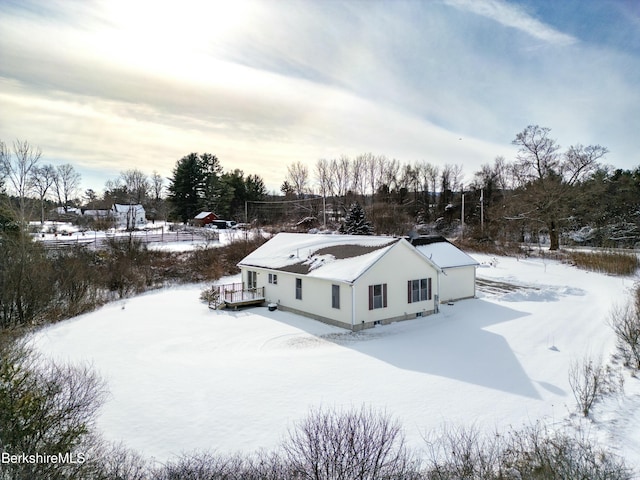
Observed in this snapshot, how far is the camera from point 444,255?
2222 centimetres

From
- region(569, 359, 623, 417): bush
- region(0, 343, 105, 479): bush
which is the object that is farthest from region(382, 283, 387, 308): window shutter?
region(0, 343, 105, 479): bush

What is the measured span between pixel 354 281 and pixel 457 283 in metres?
8.97

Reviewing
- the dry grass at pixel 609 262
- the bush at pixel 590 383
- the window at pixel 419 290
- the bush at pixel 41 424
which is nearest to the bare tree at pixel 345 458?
the bush at pixel 41 424

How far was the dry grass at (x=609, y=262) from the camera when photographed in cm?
2783

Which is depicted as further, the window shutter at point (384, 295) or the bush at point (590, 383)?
the window shutter at point (384, 295)

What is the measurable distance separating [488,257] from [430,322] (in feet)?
73.4

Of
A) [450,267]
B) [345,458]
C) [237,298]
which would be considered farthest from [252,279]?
[345,458]

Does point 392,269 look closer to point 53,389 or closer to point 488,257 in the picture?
point 53,389

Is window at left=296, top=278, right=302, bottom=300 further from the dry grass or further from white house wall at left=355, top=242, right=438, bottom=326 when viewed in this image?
the dry grass

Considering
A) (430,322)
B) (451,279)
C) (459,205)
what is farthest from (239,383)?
(459,205)

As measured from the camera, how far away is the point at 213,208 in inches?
2415

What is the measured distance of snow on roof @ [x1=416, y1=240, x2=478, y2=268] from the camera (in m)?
21.5

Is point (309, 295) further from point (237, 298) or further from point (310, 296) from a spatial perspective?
point (237, 298)

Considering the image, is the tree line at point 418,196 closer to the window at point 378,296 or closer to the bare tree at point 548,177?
the bare tree at point 548,177
